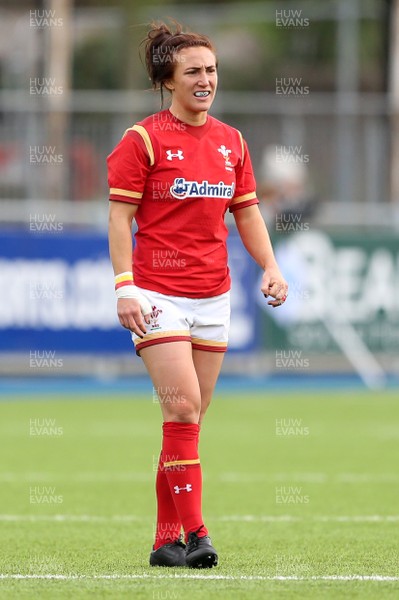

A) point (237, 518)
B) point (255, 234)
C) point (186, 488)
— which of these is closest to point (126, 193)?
point (255, 234)

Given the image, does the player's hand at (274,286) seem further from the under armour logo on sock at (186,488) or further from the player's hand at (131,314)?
the under armour logo on sock at (186,488)

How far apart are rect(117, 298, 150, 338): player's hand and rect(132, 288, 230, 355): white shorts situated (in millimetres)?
117

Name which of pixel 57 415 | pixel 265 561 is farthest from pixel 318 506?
pixel 57 415

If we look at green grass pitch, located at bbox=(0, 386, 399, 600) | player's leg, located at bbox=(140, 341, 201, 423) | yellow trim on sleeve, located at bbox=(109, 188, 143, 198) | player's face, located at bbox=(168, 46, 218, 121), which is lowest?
green grass pitch, located at bbox=(0, 386, 399, 600)

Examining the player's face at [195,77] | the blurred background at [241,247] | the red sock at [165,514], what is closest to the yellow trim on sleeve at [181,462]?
the red sock at [165,514]

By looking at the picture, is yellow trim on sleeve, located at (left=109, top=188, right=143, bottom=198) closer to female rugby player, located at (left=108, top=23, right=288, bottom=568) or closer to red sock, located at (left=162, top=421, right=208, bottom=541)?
female rugby player, located at (left=108, top=23, right=288, bottom=568)

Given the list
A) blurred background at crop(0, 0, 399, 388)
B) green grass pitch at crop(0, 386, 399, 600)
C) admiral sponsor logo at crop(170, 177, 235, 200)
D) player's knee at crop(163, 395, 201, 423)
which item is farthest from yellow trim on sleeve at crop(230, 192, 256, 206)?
blurred background at crop(0, 0, 399, 388)

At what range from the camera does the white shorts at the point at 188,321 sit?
263 inches

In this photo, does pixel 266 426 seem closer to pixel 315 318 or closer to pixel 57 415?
pixel 57 415

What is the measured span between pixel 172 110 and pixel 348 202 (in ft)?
48.0

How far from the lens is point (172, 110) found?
687 centimetres

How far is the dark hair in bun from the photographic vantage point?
6734 millimetres

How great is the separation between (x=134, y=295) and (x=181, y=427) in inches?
24.3

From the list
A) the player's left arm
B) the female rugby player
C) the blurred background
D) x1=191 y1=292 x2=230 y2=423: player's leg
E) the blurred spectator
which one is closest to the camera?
the female rugby player
